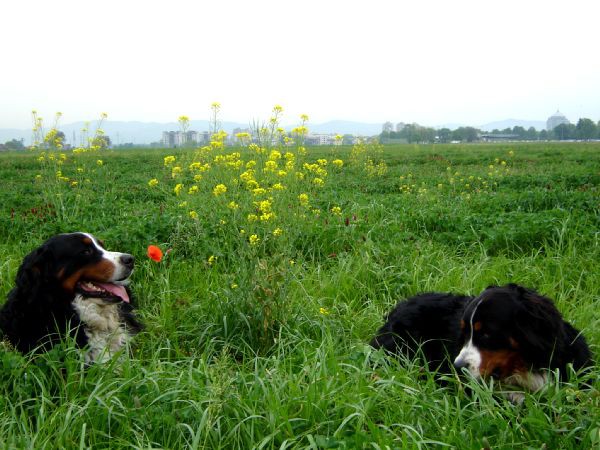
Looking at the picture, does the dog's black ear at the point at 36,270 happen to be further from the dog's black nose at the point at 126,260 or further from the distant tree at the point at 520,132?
the distant tree at the point at 520,132

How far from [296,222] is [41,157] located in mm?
4461

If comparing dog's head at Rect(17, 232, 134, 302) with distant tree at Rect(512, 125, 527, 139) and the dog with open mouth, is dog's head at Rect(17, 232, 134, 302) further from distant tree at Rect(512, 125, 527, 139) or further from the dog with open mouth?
distant tree at Rect(512, 125, 527, 139)

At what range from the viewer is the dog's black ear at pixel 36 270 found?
3008 mm

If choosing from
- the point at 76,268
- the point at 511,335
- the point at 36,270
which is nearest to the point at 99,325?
the point at 76,268

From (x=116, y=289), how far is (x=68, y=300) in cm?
32

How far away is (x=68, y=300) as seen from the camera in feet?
10.2

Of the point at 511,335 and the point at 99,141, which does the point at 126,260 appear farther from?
the point at 99,141

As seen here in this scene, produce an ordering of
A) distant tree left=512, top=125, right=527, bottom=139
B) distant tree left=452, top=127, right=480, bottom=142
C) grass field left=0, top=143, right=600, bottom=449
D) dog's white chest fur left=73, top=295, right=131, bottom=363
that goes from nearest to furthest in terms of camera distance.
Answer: grass field left=0, top=143, right=600, bottom=449
dog's white chest fur left=73, top=295, right=131, bottom=363
distant tree left=452, top=127, right=480, bottom=142
distant tree left=512, top=125, right=527, bottom=139

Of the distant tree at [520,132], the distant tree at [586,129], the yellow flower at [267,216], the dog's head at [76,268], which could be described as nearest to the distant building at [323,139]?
the yellow flower at [267,216]

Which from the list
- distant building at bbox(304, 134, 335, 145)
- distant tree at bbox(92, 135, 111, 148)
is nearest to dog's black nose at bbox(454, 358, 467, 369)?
distant building at bbox(304, 134, 335, 145)

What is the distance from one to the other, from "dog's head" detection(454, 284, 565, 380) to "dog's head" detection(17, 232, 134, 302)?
2.28 metres

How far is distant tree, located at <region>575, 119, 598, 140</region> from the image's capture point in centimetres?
7656

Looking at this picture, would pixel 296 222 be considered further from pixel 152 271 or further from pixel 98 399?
pixel 98 399

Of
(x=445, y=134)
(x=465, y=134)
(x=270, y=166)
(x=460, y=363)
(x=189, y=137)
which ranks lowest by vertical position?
(x=460, y=363)
